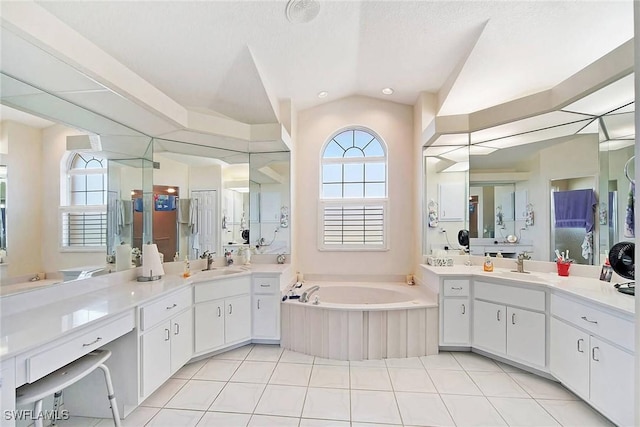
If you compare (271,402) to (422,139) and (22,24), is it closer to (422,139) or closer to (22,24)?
(22,24)

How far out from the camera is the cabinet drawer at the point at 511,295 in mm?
2387

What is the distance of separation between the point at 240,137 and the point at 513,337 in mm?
3306

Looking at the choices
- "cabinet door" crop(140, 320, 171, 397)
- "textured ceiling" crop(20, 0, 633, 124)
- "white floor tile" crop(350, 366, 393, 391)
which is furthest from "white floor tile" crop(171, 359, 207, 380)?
"textured ceiling" crop(20, 0, 633, 124)

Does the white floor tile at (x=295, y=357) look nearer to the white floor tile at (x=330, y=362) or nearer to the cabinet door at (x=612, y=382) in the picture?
the white floor tile at (x=330, y=362)

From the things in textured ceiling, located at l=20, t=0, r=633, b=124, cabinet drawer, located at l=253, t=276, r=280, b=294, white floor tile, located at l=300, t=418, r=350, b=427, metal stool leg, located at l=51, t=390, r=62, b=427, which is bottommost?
white floor tile, located at l=300, t=418, r=350, b=427

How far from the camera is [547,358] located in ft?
7.59

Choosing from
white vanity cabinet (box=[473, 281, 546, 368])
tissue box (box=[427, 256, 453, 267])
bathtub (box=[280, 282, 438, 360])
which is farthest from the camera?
tissue box (box=[427, 256, 453, 267])

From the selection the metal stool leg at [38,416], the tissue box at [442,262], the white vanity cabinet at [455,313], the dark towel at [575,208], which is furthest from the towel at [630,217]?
the metal stool leg at [38,416]

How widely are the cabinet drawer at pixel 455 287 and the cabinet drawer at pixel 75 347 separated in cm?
275

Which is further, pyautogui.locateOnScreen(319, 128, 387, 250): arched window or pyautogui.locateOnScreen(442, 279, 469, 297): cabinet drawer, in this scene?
pyautogui.locateOnScreen(319, 128, 387, 250): arched window

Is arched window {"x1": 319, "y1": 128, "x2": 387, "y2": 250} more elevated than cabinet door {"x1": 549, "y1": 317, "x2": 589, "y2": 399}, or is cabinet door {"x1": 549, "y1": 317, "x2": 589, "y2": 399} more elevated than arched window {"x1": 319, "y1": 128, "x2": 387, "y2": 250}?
arched window {"x1": 319, "y1": 128, "x2": 387, "y2": 250}

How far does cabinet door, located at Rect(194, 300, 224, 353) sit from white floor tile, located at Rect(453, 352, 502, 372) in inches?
92.4

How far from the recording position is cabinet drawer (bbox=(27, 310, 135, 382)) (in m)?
1.29

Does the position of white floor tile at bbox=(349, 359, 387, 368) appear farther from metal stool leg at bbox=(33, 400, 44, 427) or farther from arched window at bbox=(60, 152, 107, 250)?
arched window at bbox=(60, 152, 107, 250)
